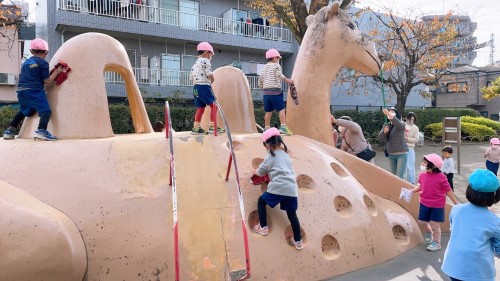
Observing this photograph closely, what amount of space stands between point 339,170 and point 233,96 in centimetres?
196

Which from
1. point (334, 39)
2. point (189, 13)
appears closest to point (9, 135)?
point (334, 39)

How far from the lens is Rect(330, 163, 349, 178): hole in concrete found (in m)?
5.93

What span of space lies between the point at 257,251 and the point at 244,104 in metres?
2.87

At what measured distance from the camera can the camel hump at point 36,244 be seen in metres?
3.59

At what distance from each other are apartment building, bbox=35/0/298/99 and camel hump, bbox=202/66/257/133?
13217 mm

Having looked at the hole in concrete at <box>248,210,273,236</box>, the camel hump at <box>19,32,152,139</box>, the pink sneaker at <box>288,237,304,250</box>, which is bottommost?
the pink sneaker at <box>288,237,304,250</box>

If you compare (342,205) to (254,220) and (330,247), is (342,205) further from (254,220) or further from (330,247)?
(254,220)

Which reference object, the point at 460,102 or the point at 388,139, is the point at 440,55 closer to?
the point at 388,139

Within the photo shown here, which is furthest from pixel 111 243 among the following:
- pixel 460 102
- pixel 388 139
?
pixel 460 102

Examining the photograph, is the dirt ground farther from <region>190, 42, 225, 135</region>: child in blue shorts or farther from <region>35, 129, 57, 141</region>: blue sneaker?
<region>35, 129, 57, 141</region>: blue sneaker

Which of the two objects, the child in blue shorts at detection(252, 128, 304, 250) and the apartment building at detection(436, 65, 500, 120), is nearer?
the child in blue shorts at detection(252, 128, 304, 250)

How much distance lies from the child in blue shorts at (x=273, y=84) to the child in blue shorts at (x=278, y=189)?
1.81m

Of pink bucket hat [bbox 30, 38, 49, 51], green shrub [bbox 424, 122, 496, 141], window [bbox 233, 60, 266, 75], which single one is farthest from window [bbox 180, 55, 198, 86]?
pink bucket hat [bbox 30, 38, 49, 51]

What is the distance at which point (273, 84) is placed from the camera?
6.48 m
